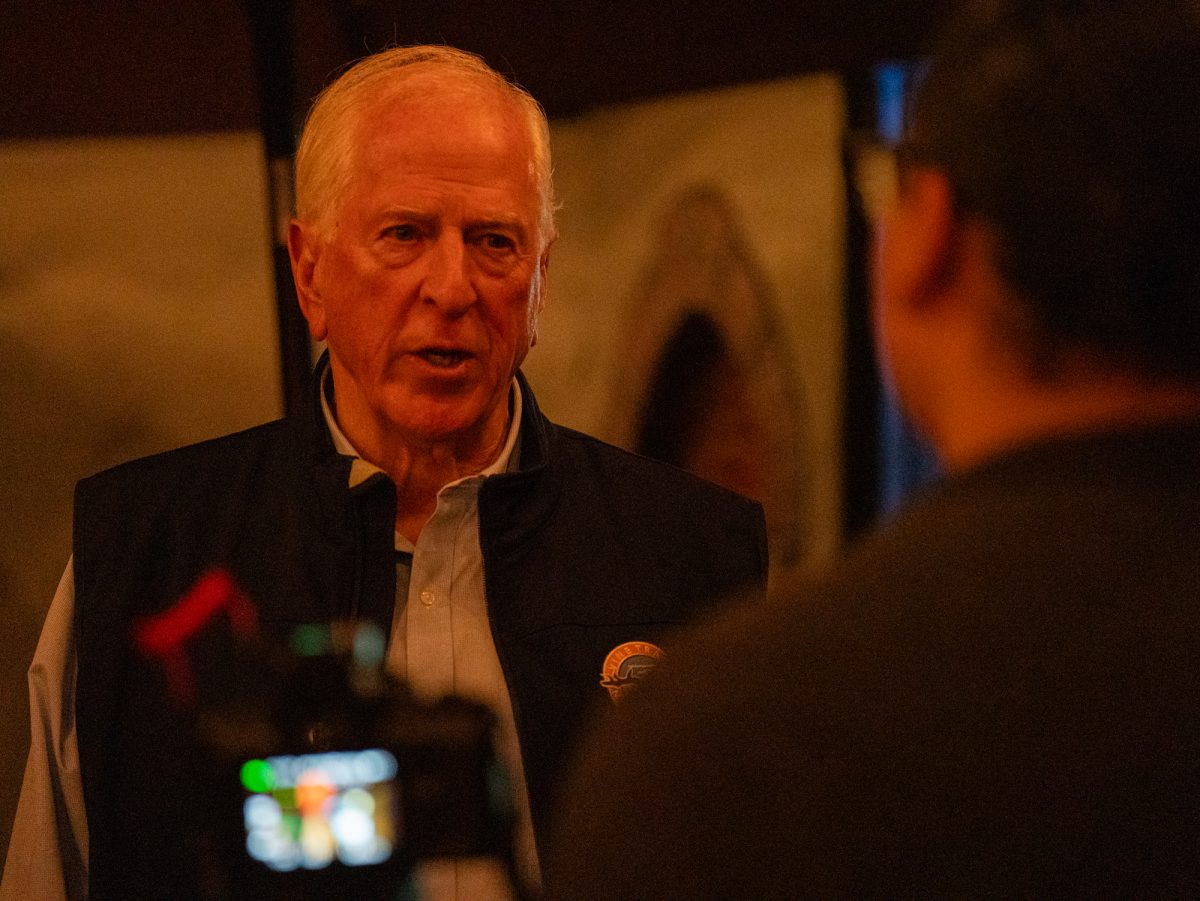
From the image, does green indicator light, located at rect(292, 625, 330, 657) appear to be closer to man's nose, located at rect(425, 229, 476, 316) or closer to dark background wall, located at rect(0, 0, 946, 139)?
man's nose, located at rect(425, 229, 476, 316)

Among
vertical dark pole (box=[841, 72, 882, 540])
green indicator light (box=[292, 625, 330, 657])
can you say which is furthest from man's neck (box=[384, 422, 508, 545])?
vertical dark pole (box=[841, 72, 882, 540])

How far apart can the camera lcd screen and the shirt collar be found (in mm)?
971

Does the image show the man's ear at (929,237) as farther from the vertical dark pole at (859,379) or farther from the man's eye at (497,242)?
the vertical dark pole at (859,379)

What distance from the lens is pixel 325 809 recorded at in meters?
0.77

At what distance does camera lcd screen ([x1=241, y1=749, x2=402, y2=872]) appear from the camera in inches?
30.1

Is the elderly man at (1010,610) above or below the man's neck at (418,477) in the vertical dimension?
below

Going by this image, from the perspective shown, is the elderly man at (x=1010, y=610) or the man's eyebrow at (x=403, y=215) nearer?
the elderly man at (x=1010, y=610)

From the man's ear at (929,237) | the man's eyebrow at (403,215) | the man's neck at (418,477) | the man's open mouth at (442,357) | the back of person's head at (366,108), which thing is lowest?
the man's ear at (929,237)

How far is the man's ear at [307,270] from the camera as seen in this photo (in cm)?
189

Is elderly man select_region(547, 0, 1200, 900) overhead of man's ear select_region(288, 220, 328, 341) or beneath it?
beneath

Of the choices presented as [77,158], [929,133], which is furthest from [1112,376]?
[77,158]

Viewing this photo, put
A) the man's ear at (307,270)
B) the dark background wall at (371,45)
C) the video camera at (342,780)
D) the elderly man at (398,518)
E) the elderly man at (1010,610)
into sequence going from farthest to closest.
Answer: the dark background wall at (371,45) < the man's ear at (307,270) < the elderly man at (398,518) < the video camera at (342,780) < the elderly man at (1010,610)

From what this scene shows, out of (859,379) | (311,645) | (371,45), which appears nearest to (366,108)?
(371,45)

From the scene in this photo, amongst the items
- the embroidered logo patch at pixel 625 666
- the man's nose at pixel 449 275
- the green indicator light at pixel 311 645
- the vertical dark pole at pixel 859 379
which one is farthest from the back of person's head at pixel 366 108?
the vertical dark pole at pixel 859 379
